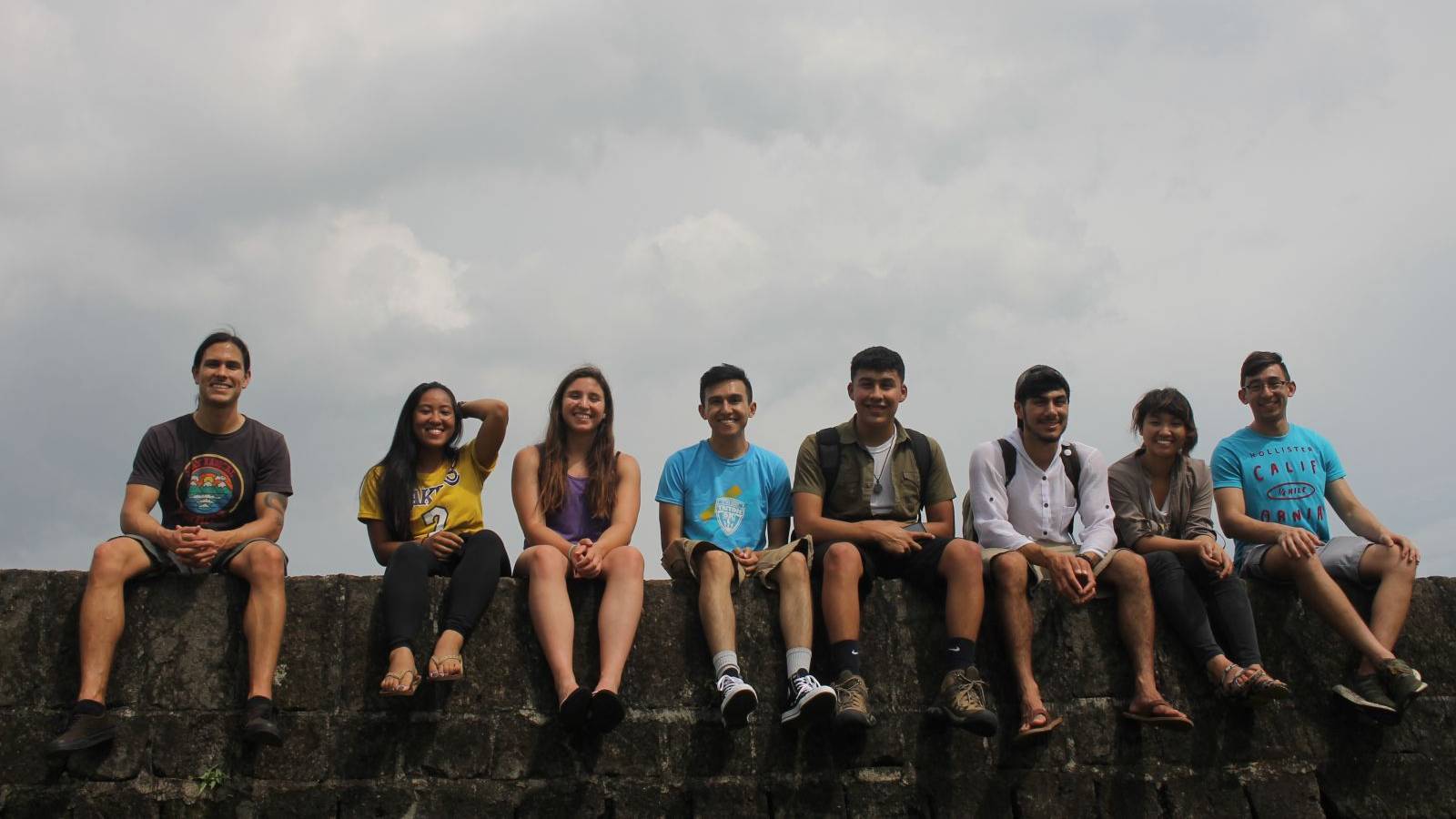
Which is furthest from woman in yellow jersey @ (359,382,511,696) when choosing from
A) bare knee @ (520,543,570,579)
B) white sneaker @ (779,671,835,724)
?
white sneaker @ (779,671,835,724)

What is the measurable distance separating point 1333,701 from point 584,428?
4.04 meters

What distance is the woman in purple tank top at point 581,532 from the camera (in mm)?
5238

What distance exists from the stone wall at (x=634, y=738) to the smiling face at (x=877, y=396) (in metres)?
0.95

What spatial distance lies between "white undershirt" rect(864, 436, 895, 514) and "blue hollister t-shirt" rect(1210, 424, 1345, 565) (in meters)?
1.95

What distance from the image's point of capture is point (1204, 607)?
586cm

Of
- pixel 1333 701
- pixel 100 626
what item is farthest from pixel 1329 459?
pixel 100 626

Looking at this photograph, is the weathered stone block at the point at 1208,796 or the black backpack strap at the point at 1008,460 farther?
the black backpack strap at the point at 1008,460

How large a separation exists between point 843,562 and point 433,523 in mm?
2106

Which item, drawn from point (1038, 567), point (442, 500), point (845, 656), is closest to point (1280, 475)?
point (1038, 567)

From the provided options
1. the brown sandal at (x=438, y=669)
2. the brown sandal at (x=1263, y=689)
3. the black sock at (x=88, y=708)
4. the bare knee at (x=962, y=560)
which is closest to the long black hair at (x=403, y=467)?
the brown sandal at (x=438, y=669)

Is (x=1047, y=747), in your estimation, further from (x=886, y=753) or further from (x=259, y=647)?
(x=259, y=647)

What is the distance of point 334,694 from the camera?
5.34m

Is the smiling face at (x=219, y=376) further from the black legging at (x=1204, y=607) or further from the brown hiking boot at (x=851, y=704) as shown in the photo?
the black legging at (x=1204, y=607)

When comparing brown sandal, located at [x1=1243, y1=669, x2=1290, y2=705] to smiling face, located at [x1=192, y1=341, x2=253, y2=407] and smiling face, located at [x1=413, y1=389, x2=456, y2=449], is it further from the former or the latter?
smiling face, located at [x1=192, y1=341, x2=253, y2=407]
